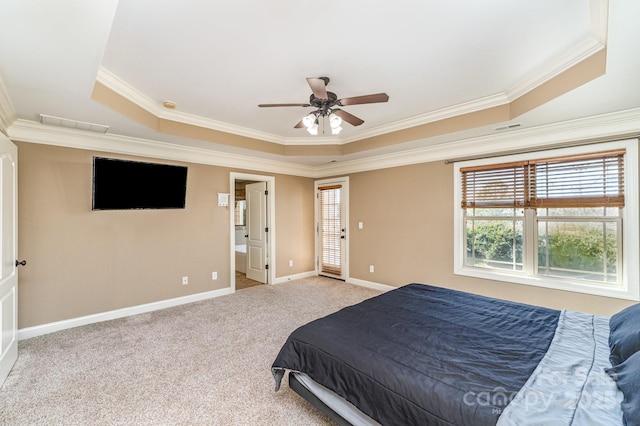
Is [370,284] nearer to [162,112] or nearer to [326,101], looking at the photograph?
[326,101]

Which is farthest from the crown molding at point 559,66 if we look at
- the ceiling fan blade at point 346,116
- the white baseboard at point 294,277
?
the white baseboard at point 294,277

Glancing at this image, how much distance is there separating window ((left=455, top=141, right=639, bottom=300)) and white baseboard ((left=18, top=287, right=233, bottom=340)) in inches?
156

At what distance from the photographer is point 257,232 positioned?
5.70 m

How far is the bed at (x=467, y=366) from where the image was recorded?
3.64 feet

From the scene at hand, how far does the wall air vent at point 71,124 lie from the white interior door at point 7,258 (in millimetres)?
516

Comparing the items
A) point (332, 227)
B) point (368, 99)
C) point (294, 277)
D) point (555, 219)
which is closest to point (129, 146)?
point (368, 99)

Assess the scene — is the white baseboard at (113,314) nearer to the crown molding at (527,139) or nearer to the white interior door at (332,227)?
the white interior door at (332,227)

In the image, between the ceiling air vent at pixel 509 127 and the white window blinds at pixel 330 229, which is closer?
the ceiling air vent at pixel 509 127

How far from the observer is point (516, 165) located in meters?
3.54

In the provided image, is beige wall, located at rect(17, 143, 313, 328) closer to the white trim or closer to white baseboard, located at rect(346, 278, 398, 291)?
the white trim

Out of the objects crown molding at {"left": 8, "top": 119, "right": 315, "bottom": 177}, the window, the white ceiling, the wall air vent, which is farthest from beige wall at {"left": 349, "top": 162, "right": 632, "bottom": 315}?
the wall air vent

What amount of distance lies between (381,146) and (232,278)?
335cm

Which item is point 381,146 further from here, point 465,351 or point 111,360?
point 111,360

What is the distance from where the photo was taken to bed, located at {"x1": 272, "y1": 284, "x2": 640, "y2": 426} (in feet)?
3.64
